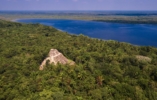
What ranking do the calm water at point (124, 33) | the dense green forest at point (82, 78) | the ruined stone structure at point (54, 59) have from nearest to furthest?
the dense green forest at point (82, 78)
the ruined stone structure at point (54, 59)
the calm water at point (124, 33)

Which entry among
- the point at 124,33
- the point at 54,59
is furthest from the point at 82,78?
the point at 124,33

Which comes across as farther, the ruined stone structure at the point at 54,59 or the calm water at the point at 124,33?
the calm water at the point at 124,33

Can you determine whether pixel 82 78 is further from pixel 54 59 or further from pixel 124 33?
pixel 124 33

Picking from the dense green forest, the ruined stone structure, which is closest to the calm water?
the dense green forest

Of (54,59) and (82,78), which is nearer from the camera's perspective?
(82,78)

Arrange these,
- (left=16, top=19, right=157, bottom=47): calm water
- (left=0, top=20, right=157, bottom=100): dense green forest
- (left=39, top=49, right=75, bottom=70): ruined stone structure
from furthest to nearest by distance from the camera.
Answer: (left=16, top=19, right=157, bottom=47): calm water, (left=39, top=49, right=75, bottom=70): ruined stone structure, (left=0, top=20, right=157, bottom=100): dense green forest

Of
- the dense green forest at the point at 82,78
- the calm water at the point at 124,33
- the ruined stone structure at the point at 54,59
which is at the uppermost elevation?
the ruined stone structure at the point at 54,59

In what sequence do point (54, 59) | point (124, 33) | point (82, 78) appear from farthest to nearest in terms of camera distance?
point (124, 33)
point (54, 59)
point (82, 78)

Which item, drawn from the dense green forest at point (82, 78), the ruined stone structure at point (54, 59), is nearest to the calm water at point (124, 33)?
the dense green forest at point (82, 78)

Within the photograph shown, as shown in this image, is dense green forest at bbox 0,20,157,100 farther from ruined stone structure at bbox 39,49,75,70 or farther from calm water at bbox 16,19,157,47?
calm water at bbox 16,19,157,47

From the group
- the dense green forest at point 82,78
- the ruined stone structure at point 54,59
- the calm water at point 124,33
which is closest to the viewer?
the dense green forest at point 82,78

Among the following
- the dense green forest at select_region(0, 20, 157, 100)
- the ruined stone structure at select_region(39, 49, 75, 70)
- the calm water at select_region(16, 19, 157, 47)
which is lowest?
the calm water at select_region(16, 19, 157, 47)

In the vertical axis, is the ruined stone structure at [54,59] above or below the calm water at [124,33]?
above

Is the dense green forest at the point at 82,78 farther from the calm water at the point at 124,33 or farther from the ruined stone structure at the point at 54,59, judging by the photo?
the calm water at the point at 124,33
